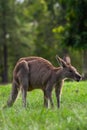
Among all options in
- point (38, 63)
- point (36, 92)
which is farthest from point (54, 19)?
point (38, 63)

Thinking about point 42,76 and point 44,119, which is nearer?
point 44,119

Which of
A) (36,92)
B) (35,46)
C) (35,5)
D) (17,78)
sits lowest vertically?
(35,46)

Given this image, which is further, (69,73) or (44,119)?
(69,73)

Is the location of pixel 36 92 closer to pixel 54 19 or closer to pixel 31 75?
pixel 31 75

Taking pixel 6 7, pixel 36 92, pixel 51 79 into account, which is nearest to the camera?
pixel 51 79

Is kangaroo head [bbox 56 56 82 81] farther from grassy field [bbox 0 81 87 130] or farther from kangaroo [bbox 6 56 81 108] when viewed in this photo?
grassy field [bbox 0 81 87 130]

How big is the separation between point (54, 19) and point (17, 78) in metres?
35.9

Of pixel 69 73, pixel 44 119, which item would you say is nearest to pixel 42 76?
pixel 69 73

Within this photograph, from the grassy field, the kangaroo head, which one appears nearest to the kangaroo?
the kangaroo head

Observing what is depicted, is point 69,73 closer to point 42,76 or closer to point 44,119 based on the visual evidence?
point 42,76

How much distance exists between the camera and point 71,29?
27609 mm

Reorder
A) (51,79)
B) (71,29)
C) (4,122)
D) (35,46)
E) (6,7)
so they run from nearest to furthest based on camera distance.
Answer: (4,122)
(51,79)
(71,29)
(6,7)
(35,46)

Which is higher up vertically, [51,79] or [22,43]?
[51,79]

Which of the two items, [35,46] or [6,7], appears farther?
[35,46]
